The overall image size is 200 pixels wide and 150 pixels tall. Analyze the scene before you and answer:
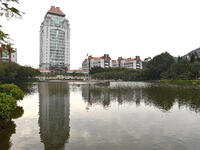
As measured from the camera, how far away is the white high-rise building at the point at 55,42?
125438mm

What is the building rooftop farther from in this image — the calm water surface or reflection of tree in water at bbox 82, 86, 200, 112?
the calm water surface

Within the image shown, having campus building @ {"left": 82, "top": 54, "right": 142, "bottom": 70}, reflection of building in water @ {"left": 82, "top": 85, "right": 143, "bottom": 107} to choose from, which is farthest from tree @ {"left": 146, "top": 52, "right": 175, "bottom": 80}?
reflection of building in water @ {"left": 82, "top": 85, "right": 143, "bottom": 107}

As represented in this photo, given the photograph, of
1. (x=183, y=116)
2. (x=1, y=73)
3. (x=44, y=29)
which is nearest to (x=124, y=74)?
(x=1, y=73)

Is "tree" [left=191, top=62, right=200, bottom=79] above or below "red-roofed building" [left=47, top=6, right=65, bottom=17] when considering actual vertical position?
below

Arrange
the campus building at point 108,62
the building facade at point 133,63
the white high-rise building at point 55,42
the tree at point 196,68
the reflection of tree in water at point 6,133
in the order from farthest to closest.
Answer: the building facade at point 133,63 < the campus building at point 108,62 < the white high-rise building at point 55,42 < the tree at point 196,68 < the reflection of tree in water at point 6,133

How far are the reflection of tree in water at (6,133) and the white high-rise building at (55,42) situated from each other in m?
118

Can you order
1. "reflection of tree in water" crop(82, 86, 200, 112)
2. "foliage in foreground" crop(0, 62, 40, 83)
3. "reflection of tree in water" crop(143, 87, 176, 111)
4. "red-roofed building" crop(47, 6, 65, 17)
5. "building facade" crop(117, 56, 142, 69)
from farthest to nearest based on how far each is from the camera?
"building facade" crop(117, 56, 142, 69) → "red-roofed building" crop(47, 6, 65, 17) → "foliage in foreground" crop(0, 62, 40, 83) → "reflection of tree in water" crop(82, 86, 200, 112) → "reflection of tree in water" crop(143, 87, 176, 111)

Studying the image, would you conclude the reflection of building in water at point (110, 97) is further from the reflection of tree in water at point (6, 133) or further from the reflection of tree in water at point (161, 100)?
the reflection of tree in water at point (6, 133)

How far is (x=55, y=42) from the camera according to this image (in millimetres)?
128625

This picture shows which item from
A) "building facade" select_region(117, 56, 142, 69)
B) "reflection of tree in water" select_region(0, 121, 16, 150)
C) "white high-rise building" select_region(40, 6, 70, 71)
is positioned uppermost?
"white high-rise building" select_region(40, 6, 70, 71)

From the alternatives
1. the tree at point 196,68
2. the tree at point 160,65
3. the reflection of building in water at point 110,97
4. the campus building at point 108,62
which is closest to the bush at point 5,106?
the reflection of building in water at point 110,97

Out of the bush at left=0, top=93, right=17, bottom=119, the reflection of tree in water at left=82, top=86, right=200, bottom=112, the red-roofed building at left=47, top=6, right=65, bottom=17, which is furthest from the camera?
the red-roofed building at left=47, top=6, right=65, bottom=17

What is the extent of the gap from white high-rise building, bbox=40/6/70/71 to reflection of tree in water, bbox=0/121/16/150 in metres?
118

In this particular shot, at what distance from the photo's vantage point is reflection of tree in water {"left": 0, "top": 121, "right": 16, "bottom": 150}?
6934 mm
